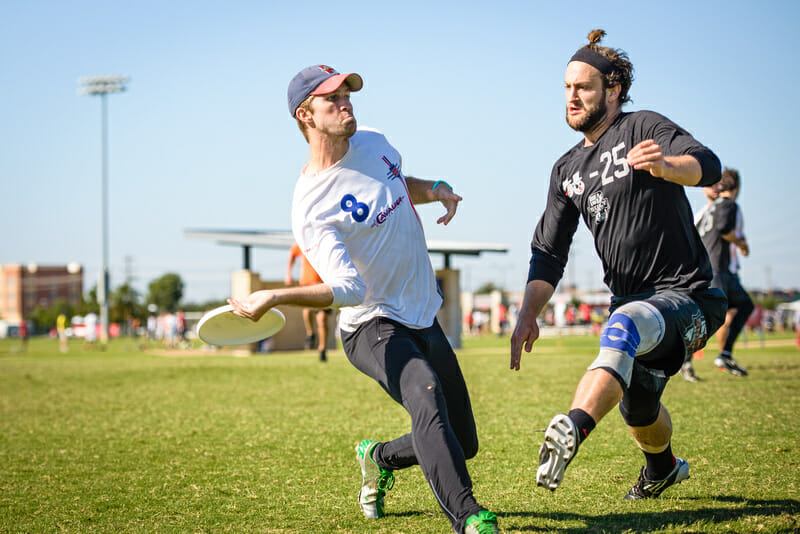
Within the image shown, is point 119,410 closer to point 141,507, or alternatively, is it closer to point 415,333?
point 141,507

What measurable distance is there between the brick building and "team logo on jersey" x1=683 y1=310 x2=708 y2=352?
166432mm

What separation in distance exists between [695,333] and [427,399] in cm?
131

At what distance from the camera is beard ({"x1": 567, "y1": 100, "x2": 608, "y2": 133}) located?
3.74 m

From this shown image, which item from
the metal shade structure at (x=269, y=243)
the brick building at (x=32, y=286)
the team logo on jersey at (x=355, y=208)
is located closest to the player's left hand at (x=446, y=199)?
the team logo on jersey at (x=355, y=208)

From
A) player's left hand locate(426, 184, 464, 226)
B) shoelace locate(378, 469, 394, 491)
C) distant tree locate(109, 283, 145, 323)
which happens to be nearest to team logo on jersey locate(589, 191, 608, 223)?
player's left hand locate(426, 184, 464, 226)

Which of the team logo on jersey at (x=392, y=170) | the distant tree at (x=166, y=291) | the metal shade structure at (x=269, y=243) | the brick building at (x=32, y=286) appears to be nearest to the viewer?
the team logo on jersey at (x=392, y=170)

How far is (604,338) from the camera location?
10.4ft

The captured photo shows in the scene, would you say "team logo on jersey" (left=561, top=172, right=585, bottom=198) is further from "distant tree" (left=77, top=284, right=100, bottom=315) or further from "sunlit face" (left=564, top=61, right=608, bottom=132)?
"distant tree" (left=77, top=284, right=100, bottom=315)

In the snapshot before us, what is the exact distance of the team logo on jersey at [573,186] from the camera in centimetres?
380

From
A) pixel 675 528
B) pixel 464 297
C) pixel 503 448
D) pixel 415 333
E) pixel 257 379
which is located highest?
pixel 415 333

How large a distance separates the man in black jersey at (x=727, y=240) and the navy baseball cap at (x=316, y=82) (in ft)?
23.5

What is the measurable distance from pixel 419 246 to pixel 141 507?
7.83 feet

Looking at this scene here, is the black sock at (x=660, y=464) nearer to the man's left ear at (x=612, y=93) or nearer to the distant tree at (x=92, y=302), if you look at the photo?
the man's left ear at (x=612, y=93)

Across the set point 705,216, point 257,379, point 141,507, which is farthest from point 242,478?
point 257,379
